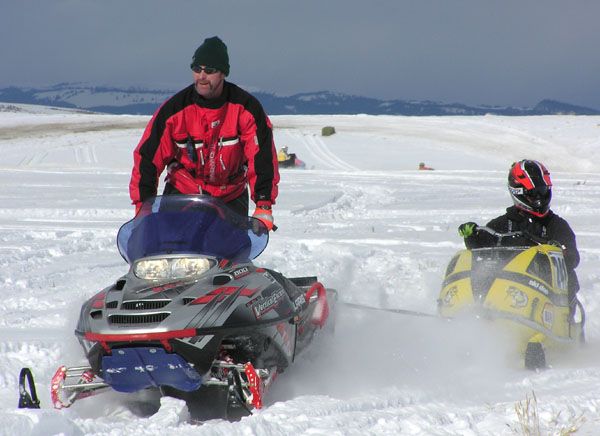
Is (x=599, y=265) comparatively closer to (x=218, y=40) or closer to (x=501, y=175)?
(x=218, y=40)

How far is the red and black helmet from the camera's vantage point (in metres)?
5.93

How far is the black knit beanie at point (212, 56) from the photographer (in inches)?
187

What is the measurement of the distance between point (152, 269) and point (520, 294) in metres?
2.64

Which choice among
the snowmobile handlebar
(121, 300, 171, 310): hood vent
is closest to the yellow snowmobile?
the snowmobile handlebar

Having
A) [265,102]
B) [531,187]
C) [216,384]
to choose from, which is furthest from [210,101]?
[265,102]

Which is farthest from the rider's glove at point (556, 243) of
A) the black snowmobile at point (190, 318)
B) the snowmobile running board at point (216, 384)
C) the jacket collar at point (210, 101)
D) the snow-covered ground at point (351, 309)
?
the snowmobile running board at point (216, 384)

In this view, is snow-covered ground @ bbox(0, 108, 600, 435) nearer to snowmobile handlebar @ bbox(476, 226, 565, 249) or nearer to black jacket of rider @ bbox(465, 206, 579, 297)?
black jacket of rider @ bbox(465, 206, 579, 297)

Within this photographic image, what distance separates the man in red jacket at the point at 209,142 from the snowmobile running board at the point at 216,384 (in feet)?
3.78

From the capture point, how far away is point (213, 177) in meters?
5.03

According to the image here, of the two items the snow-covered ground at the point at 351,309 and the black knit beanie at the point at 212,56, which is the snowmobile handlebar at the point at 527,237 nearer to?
the snow-covered ground at the point at 351,309

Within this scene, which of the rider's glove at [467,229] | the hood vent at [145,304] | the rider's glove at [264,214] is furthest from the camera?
the rider's glove at [467,229]

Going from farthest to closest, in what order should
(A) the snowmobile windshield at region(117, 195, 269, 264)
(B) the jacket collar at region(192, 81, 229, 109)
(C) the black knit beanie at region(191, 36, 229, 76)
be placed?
1. (B) the jacket collar at region(192, 81, 229, 109)
2. (C) the black knit beanie at region(191, 36, 229, 76)
3. (A) the snowmobile windshield at region(117, 195, 269, 264)

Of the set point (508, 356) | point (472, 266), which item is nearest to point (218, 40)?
point (472, 266)

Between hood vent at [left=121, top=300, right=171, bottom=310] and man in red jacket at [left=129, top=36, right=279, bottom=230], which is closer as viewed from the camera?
hood vent at [left=121, top=300, right=171, bottom=310]
